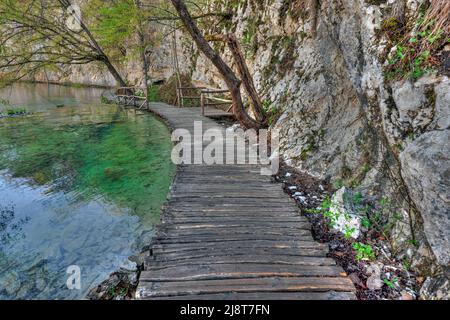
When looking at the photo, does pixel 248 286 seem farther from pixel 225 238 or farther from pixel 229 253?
pixel 225 238

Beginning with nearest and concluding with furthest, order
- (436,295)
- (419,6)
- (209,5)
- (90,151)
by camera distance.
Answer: (436,295) < (419,6) < (90,151) < (209,5)

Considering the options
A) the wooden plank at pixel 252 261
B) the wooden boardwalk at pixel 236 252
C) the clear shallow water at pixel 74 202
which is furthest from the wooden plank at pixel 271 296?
the clear shallow water at pixel 74 202

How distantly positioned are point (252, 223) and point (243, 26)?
1160 centimetres

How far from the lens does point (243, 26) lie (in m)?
13.2

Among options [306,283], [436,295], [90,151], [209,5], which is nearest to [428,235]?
[436,295]

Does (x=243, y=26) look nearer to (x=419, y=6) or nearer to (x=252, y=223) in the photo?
(x=419, y=6)

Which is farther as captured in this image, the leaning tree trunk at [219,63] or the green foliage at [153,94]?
the green foliage at [153,94]

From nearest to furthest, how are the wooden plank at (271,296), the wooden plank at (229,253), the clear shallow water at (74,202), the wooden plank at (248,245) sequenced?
1. the wooden plank at (271,296)
2. the wooden plank at (229,253)
3. the wooden plank at (248,245)
4. the clear shallow water at (74,202)

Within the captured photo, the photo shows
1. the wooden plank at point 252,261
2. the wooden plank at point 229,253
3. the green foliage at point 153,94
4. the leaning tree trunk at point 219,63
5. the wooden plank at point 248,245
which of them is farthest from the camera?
the green foliage at point 153,94

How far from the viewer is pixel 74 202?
659 centimetres

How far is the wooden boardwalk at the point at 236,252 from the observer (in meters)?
2.97

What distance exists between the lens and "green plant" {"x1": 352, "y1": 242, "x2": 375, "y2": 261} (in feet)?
12.0

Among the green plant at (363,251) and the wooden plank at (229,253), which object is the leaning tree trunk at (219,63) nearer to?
the green plant at (363,251)

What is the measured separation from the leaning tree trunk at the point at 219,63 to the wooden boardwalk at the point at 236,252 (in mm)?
4002
